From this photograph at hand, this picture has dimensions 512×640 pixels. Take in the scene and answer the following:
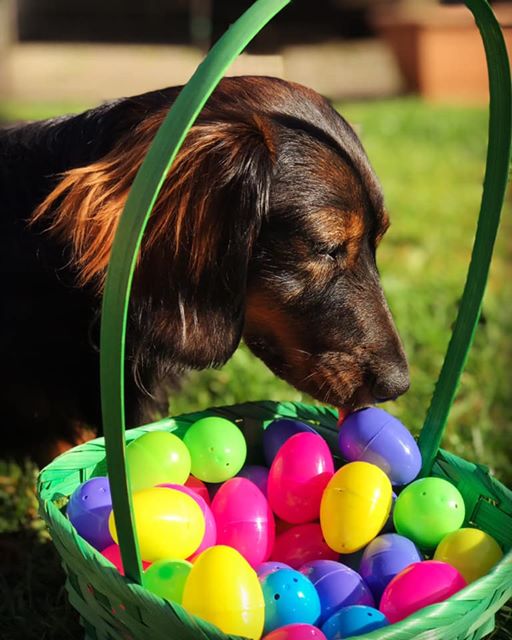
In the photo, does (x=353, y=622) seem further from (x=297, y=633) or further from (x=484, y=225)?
(x=484, y=225)


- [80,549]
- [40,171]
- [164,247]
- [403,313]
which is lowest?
[403,313]

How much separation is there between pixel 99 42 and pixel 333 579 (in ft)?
40.5

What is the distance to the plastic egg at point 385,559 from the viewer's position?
6.40 ft

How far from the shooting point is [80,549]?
5.37ft

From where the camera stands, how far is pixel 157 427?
2.28 metres

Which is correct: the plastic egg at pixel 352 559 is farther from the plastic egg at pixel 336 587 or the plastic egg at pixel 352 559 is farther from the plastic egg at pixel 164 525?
the plastic egg at pixel 164 525

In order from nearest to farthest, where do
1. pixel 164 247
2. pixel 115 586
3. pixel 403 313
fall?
1. pixel 115 586
2. pixel 164 247
3. pixel 403 313

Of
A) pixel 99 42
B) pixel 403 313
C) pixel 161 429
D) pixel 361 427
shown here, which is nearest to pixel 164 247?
pixel 161 429

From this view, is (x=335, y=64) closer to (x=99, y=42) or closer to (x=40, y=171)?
(x=99, y=42)

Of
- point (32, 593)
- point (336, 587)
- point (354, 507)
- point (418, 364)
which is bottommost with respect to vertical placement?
point (32, 593)

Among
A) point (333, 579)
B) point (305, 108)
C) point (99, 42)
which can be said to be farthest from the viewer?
point (99, 42)

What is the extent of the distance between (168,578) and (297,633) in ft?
0.94

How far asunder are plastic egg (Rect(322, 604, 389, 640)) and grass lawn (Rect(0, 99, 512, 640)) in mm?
536

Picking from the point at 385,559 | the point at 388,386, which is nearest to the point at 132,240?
the point at 385,559
